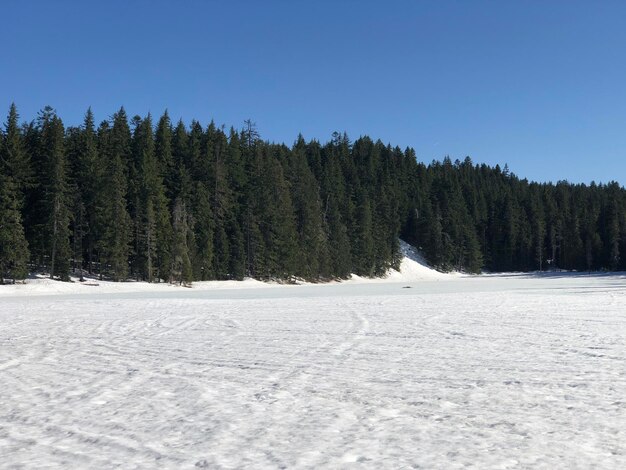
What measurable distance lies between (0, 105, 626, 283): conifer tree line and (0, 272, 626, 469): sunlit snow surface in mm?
38238

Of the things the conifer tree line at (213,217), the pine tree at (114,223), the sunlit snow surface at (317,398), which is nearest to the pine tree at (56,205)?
the conifer tree line at (213,217)

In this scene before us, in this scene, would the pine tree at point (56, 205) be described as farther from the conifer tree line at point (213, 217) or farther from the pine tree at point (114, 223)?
the pine tree at point (114, 223)

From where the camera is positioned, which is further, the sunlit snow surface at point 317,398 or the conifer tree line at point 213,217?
the conifer tree line at point 213,217

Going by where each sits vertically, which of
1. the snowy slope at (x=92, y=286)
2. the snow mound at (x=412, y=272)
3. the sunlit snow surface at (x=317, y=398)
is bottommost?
the sunlit snow surface at (x=317, y=398)

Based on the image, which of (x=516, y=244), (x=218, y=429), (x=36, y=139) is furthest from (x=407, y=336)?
(x=516, y=244)

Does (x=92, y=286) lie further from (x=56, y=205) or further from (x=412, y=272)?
(x=412, y=272)

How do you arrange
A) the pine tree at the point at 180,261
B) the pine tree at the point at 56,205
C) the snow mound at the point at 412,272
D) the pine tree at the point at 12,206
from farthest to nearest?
the snow mound at the point at 412,272
the pine tree at the point at 180,261
the pine tree at the point at 56,205
the pine tree at the point at 12,206

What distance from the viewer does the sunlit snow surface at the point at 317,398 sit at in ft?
15.9

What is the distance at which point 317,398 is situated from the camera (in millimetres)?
6840

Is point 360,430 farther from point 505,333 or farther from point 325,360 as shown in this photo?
point 505,333

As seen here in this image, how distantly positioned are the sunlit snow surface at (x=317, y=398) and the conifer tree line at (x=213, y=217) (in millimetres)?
38238

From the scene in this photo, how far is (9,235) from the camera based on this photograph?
43.0 metres

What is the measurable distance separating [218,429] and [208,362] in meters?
4.00

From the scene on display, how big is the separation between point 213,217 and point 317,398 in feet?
194
